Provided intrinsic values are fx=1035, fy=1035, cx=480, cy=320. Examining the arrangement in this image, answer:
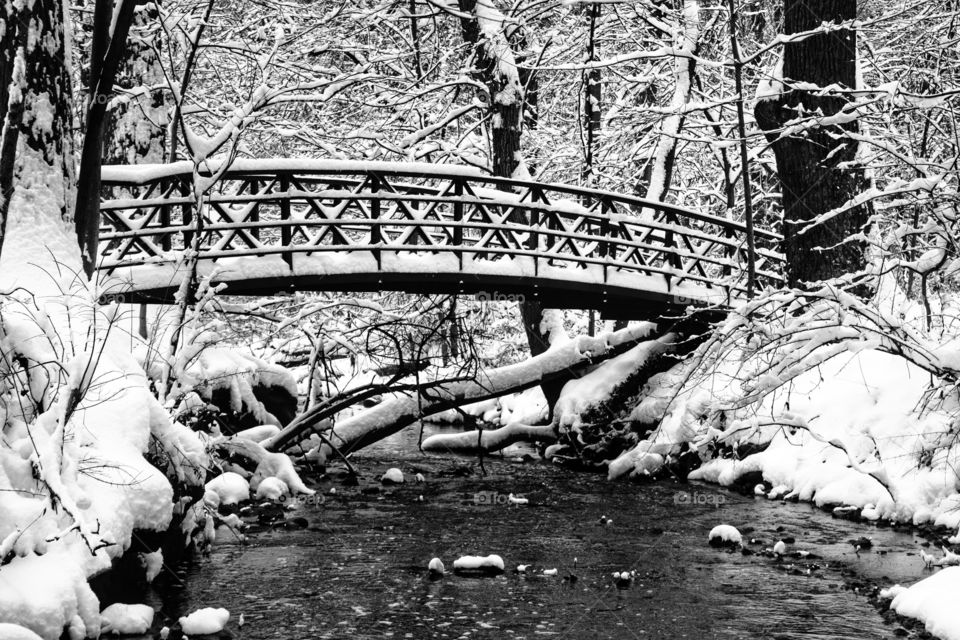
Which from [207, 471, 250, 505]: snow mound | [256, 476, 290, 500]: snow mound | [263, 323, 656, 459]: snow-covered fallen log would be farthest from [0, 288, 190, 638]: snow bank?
[263, 323, 656, 459]: snow-covered fallen log

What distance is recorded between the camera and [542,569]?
8961 millimetres

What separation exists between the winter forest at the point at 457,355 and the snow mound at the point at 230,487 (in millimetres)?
30

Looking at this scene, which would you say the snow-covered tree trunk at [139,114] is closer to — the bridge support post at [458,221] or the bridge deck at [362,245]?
the bridge deck at [362,245]

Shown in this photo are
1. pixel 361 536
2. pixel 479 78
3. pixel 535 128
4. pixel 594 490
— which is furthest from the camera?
pixel 535 128

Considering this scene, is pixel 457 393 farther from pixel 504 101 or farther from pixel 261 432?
pixel 504 101

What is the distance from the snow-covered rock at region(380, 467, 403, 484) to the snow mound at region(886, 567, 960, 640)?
6982 mm

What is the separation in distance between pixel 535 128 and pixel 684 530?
15056mm

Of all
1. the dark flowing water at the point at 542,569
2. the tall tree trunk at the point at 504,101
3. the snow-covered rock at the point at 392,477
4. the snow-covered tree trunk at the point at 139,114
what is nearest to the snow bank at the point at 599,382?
the tall tree trunk at the point at 504,101

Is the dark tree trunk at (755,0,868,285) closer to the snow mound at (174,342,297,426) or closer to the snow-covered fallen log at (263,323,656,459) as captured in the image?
the snow-covered fallen log at (263,323,656,459)

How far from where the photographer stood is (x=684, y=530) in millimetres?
10781

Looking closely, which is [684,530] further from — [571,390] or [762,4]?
[762,4]

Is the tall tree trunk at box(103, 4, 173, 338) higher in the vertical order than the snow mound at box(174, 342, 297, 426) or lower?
higher

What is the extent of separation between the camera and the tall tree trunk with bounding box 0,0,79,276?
845 centimetres

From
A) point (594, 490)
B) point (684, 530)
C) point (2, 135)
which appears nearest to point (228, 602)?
point (2, 135)
